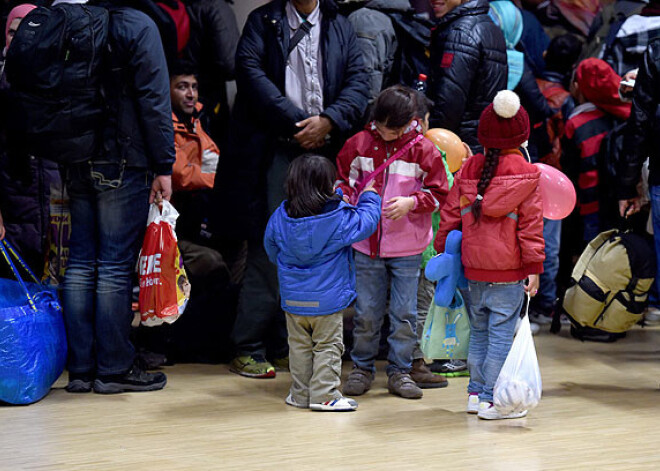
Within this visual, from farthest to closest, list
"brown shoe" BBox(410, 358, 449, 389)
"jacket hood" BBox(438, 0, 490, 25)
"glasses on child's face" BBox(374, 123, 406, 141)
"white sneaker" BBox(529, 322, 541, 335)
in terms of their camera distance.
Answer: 1. "white sneaker" BBox(529, 322, 541, 335)
2. "jacket hood" BBox(438, 0, 490, 25)
3. "brown shoe" BBox(410, 358, 449, 389)
4. "glasses on child's face" BBox(374, 123, 406, 141)

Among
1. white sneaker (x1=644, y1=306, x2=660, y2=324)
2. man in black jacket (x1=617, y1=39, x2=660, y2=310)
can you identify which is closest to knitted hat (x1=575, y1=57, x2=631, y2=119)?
man in black jacket (x1=617, y1=39, x2=660, y2=310)

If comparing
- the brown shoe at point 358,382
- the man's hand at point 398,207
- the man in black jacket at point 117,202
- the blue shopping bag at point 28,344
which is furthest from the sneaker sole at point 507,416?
the blue shopping bag at point 28,344

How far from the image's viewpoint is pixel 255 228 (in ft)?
14.8

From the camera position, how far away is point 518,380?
3551mm

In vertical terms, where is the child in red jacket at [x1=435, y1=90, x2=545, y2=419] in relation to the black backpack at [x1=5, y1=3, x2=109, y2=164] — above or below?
below

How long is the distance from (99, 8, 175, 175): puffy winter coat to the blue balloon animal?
49.9 inches

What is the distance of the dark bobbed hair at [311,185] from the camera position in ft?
12.5

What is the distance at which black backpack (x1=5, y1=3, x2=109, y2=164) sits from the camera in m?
3.82

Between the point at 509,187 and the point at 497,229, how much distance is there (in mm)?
174

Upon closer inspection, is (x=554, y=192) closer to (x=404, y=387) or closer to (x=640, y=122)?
(x=640, y=122)

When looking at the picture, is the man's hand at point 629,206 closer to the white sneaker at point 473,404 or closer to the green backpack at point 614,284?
the green backpack at point 614,284

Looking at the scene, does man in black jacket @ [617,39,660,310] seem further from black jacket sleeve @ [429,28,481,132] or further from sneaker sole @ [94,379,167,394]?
sneaker sole @ [94,379,167,394]

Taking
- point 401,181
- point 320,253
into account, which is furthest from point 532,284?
point 320,253

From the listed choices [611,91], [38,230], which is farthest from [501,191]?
[38,230]
